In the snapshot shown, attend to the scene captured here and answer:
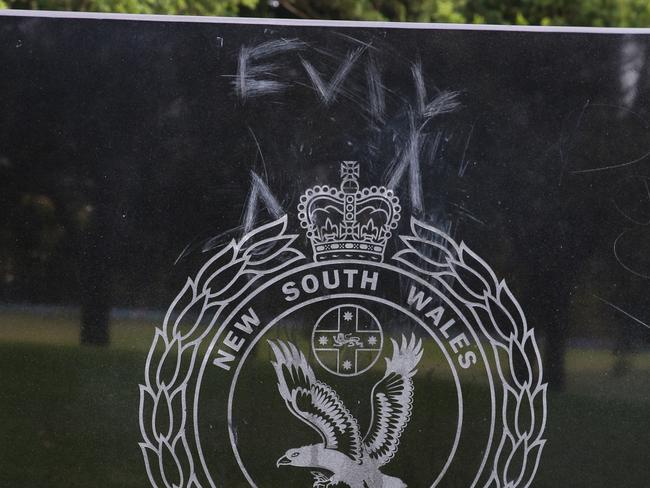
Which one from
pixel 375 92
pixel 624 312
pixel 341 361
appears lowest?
pixel 341 361

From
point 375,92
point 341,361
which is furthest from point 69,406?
point 375,92

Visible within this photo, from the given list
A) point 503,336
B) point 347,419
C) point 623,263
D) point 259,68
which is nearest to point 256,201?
point 259,68

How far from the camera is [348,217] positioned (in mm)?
2088

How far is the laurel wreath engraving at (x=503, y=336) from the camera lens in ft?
6.91

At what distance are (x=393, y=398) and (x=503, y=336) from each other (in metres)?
0.31

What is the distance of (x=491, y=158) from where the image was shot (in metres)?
2.09

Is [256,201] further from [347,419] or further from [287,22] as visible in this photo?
[347,419]

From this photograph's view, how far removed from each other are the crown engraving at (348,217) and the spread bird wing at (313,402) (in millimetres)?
252

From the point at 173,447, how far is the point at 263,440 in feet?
0.71

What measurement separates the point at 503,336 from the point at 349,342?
37cm

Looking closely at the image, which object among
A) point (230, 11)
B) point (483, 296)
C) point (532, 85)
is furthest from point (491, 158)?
point (230, 11)

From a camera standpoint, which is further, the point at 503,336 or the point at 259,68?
the point at 503,336

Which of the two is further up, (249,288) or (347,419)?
(249,288)

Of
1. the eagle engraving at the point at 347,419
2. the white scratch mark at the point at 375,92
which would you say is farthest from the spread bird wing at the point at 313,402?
the white scratch mark at the point at 375,92
